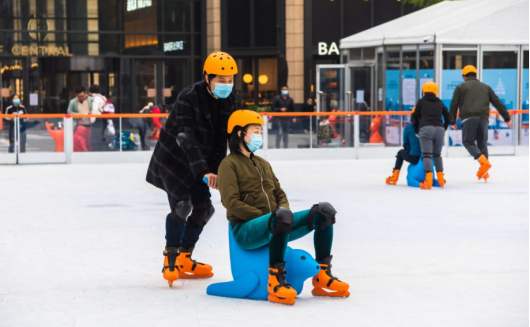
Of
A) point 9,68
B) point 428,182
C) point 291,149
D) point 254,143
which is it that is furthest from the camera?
point 9,68

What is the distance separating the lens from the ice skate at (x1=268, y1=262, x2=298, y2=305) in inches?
247

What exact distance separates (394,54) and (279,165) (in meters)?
→ 6.63

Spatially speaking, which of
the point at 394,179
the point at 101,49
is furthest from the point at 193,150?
the point at 101,49

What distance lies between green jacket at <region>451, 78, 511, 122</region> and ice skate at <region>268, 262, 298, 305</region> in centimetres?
938

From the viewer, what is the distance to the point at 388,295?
6.71 metres

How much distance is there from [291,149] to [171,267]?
46.1ft

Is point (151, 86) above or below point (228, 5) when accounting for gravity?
below

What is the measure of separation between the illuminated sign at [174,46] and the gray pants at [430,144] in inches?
942

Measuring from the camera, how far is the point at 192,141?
6.89 meters

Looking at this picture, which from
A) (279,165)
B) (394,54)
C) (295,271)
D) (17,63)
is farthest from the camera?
(17,63)

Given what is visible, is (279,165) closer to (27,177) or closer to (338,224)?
(27,177)

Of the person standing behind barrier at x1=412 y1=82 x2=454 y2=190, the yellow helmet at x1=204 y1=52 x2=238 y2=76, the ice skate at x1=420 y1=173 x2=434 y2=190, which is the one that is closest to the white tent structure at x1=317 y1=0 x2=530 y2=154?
the person standing behind barrier at x1=412 y1=82 x2=454 y2=190

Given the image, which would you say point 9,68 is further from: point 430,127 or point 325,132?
point 430,127

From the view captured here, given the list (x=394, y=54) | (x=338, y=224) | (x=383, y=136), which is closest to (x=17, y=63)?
(x=394, y=54)
